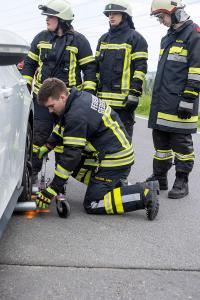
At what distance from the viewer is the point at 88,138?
16.6 feet

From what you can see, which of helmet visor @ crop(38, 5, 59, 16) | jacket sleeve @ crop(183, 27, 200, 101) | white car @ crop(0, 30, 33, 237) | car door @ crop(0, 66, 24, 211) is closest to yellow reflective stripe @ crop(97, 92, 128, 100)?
jacket sleeve @ crop(183, 27, 200, 101)

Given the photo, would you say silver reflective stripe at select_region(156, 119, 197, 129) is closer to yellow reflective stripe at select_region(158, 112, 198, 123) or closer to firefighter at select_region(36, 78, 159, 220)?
yellow reflective stripe at select_region(158, 112, 198, 123)

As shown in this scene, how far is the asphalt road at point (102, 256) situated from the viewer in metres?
3.29

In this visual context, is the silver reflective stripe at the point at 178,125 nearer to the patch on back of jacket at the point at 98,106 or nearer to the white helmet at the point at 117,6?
the patch on back of jacket at the point at 98,106

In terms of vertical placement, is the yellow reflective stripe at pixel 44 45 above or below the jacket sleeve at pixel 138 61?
above

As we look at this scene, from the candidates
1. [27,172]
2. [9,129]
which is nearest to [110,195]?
[27,172]

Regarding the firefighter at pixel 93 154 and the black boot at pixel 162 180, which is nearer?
the firefighter at pixel 93 154

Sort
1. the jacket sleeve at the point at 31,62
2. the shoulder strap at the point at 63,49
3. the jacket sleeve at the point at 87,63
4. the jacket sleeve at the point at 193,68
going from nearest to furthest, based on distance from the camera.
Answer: the jacket sleeve at the point at 193,68 → the shoulder strap at the point at 63,49 → the jacket sleeve at the point at 87,63 → the jacket sleeve at the point at 31,62

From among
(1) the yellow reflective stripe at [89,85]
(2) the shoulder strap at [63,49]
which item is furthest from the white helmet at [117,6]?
→ (1) the yellow reflective stripe at [89,85]

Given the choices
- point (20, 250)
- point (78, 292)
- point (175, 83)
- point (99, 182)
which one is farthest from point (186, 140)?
point (78, 292)

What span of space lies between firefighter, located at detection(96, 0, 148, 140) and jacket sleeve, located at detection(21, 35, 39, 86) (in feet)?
2.32

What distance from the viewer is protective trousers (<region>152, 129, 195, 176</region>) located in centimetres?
592

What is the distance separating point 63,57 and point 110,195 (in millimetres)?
1659

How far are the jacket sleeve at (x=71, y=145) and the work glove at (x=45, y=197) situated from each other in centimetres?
7
